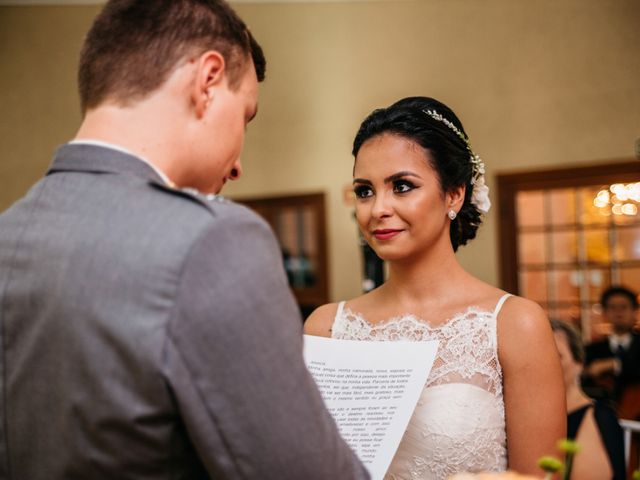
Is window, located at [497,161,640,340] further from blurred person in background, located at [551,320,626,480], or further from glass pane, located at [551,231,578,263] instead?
blurred person in background, located at [551,320,626,480]

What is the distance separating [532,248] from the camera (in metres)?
6.45

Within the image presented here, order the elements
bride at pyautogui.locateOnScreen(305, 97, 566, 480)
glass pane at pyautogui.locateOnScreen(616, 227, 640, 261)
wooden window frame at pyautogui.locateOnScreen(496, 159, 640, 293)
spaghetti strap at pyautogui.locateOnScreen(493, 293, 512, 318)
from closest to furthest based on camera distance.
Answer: bride at pyautogui.locateOnScreen(305, 97, 566, 480), spaghetti strap at pyautogui.locateOnScreen(493, 293, 512, 318), wooden window frame at pyautogui.locateOnScreen(496, 159, 640, 293), glass pane at pyautogui.locateOnScreen(616, 227, 640, 261)

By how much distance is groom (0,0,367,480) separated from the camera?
792 mm

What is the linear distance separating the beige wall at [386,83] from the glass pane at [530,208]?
293 millimetres

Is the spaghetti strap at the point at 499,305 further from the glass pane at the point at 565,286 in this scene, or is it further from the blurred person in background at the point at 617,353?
the glass pane at the point at 565,286

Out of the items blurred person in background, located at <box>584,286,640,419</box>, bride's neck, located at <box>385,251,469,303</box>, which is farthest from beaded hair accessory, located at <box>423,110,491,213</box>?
blurred person in background, located at <box>584,286,640,419</box>

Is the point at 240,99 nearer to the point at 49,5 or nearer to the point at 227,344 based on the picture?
the point at 227,344

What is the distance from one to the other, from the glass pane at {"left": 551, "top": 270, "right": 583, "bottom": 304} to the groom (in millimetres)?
5987

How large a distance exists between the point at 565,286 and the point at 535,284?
279mm

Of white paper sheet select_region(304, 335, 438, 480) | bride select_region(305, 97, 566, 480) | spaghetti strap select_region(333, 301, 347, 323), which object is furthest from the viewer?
spaghetti strap select_region(333, 301, 347, 323)

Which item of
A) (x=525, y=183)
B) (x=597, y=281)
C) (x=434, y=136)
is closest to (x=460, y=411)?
(x=434, y=136)

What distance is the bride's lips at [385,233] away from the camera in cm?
183

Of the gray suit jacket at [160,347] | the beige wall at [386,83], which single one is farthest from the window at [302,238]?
the gray suit jacket at [160,347]

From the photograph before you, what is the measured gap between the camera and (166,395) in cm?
80
